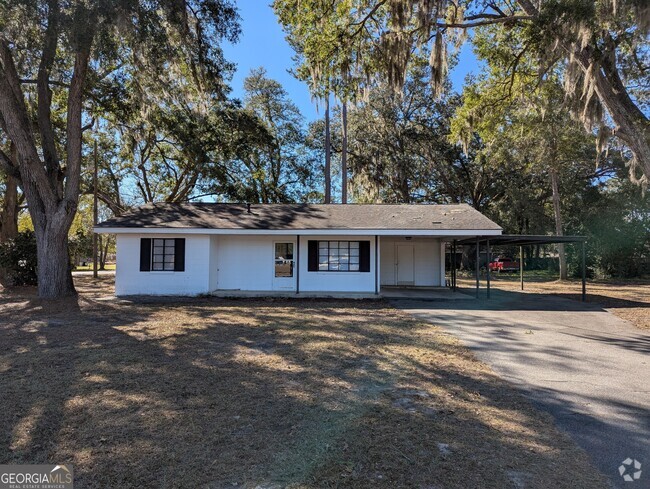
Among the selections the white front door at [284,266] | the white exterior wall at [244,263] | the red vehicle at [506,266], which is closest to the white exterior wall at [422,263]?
the white front door at [284,266]

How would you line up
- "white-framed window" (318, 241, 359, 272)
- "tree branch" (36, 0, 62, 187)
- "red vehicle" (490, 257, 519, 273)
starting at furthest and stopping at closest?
"red vehicle" (490, 257, 519, 273) < "white-framed window" (318, 241, 359, 272) < "tree branch" (36, 0, 62, 187)

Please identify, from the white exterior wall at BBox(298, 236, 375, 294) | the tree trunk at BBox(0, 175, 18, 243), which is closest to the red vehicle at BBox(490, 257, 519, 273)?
the white exterior wall at BBox(298, 236, 375, 294)

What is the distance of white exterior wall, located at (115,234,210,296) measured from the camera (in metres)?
13.9

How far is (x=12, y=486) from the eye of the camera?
2.91m

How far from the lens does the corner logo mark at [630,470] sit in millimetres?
2949

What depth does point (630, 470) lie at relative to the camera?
305 cm

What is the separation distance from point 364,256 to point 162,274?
7007 millimetres

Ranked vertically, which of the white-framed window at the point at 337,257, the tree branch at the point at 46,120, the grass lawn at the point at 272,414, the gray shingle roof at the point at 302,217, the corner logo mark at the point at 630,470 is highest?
the tree branch at the point at 46,120

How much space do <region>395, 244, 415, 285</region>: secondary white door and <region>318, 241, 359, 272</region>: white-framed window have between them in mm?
3555

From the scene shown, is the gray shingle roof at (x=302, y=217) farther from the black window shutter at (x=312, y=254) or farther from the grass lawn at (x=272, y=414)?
the grass lawn at (x=272, y=414)

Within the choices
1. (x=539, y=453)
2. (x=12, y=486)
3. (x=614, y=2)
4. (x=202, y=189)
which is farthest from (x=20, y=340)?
(x=202, y=189)

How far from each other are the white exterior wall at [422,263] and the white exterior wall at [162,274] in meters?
7.53

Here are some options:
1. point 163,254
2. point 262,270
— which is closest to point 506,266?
point 262,270

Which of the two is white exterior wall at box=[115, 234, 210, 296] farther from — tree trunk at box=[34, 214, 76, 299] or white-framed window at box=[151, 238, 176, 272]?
tree trunk at box=[34, 214, 76, 299]
